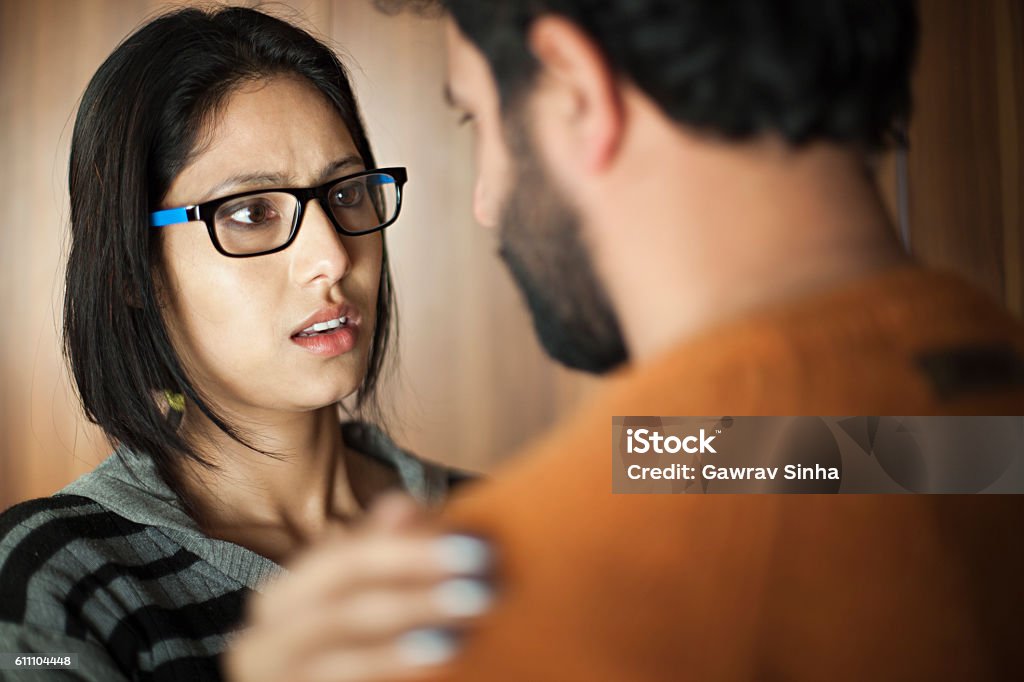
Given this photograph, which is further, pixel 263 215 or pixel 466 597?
pixel 263 215

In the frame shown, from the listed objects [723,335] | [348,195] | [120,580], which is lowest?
[120,580]

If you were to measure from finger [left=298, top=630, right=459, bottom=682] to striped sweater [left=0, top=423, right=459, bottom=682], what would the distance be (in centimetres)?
24

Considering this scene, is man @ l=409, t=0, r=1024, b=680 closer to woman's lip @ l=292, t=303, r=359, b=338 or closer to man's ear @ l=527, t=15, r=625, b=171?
man's ear @ l=527, t=15, r=625, b=171

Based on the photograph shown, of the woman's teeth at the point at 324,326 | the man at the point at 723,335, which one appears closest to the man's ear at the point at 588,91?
the man at the point at 723,335

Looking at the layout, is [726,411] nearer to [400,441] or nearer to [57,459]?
[400,441]

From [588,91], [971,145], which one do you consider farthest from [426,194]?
[971,145]

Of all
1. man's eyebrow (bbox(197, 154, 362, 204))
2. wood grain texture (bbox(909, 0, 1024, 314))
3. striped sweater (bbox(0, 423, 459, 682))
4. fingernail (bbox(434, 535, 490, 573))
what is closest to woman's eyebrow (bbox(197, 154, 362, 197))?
man's eyebrow (bbox(197, 154, 362, 204))

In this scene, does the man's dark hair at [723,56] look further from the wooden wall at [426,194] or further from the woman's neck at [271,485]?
the woman's neck at [271,485]

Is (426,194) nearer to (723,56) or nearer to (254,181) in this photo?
(254,181)

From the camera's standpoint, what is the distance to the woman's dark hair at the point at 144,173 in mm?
595

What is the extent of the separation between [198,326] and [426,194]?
191 mm

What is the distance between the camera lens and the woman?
0.56 metres

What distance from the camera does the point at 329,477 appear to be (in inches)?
27.7

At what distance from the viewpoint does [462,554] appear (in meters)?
0.36
